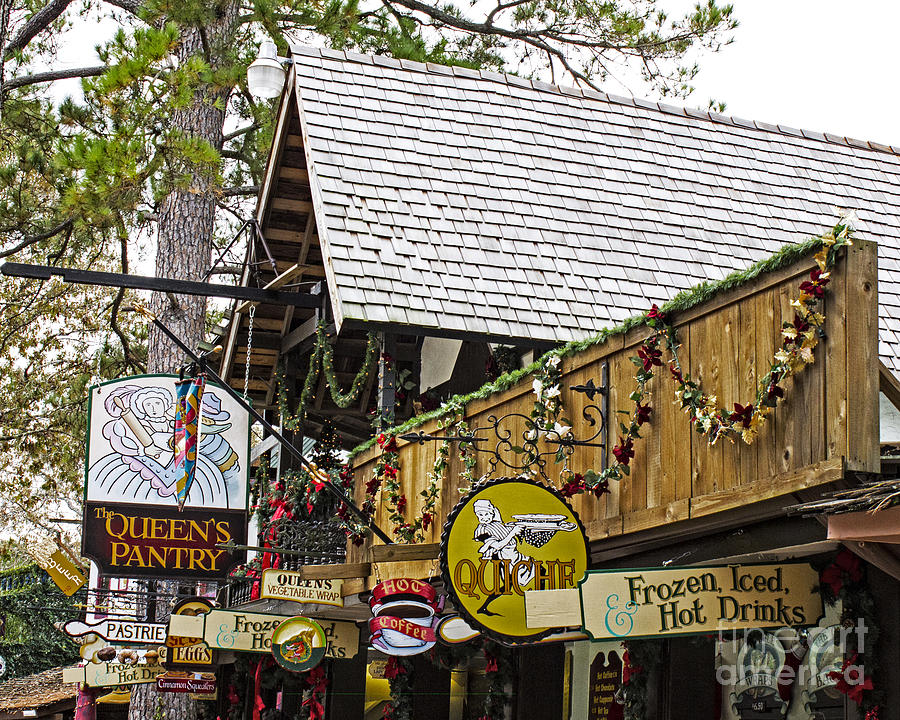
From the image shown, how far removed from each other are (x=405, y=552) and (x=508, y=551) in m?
2.14

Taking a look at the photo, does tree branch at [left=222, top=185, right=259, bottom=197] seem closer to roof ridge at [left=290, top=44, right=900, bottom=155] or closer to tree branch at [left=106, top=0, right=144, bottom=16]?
tree branch at [left=106, top=0, right=144, bottom=16]

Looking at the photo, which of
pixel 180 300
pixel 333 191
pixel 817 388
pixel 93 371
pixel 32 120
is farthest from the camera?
pixel 93 371

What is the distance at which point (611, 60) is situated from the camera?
73.5 ft

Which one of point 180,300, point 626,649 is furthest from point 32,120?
point 626,649

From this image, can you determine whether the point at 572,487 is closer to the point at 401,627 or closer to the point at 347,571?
the point at 401,627

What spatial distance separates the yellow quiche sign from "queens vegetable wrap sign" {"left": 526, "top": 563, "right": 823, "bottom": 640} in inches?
30.6

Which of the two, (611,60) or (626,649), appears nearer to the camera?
(626,649)

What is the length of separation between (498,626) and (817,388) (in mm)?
2426

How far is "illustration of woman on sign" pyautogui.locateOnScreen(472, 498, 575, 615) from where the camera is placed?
7.04m

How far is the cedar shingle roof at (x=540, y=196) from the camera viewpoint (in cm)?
1118

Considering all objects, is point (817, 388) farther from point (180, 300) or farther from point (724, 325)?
point (180, 300)

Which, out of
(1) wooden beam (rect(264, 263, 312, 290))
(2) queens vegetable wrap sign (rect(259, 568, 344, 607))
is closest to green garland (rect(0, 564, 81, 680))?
(1) wooden beam (rect(264, 263, 312, 290))

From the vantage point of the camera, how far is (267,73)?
44.1 ft

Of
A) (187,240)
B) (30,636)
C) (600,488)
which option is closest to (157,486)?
(600,488)
